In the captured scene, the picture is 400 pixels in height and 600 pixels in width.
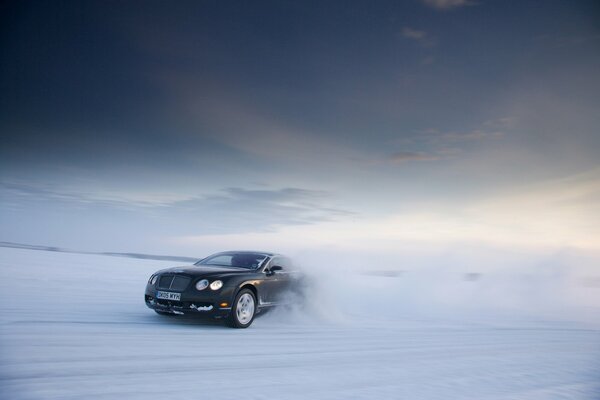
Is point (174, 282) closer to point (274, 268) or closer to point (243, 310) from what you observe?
point (243, 310)

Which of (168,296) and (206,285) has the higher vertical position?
(206,285)

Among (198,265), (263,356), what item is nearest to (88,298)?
(198,265)

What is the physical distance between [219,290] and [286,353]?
2.22 metres

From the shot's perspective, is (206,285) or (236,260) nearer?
(206,285)

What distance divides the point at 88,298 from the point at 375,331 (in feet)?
23.6

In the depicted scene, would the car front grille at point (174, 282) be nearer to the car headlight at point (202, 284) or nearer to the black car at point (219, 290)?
the black car at point (219, 290)

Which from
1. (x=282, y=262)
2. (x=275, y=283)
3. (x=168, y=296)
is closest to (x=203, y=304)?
(x=168, y=296)

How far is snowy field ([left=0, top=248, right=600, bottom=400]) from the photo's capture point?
506 cm

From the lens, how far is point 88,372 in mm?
5223

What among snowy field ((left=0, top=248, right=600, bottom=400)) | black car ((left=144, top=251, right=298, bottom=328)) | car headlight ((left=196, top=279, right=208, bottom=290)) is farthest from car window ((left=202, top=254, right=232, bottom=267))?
car headlight ((left=196, top=279, right=208, bottom=290))

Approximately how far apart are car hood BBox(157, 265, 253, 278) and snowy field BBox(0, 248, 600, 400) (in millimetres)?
988

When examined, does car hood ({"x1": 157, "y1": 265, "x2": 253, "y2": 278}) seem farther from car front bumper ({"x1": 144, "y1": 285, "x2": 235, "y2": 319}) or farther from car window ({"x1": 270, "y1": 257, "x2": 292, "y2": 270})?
car window ({"x1": 270, "y1": 257, "x2": 292, "y2": 270})

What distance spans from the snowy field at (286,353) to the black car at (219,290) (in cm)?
35

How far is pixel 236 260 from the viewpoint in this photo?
10500mm
